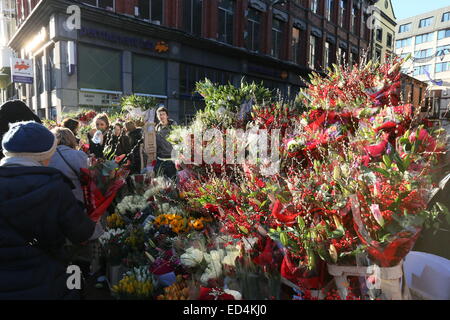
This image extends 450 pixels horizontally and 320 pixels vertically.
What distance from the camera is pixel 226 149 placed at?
3.55m

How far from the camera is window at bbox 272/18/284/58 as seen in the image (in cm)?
2348

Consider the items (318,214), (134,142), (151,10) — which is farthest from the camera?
(151,10)

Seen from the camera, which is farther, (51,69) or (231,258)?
(51,69)

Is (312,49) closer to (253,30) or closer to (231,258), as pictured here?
(253,30)

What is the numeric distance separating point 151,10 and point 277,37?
10767mm

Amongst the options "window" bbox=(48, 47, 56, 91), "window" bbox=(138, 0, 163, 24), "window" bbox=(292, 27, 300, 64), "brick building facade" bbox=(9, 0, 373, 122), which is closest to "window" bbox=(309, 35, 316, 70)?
"window" bbox=(292, 27, 300, 64)

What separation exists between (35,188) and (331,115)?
221 cm

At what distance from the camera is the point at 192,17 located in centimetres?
1814

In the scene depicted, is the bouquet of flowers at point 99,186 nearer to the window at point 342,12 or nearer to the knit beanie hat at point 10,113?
the knit beanie hat at point 10,113

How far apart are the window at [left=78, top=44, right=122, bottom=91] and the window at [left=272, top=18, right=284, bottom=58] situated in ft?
40.4

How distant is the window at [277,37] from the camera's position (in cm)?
2348

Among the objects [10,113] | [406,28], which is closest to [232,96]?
[10,113]
